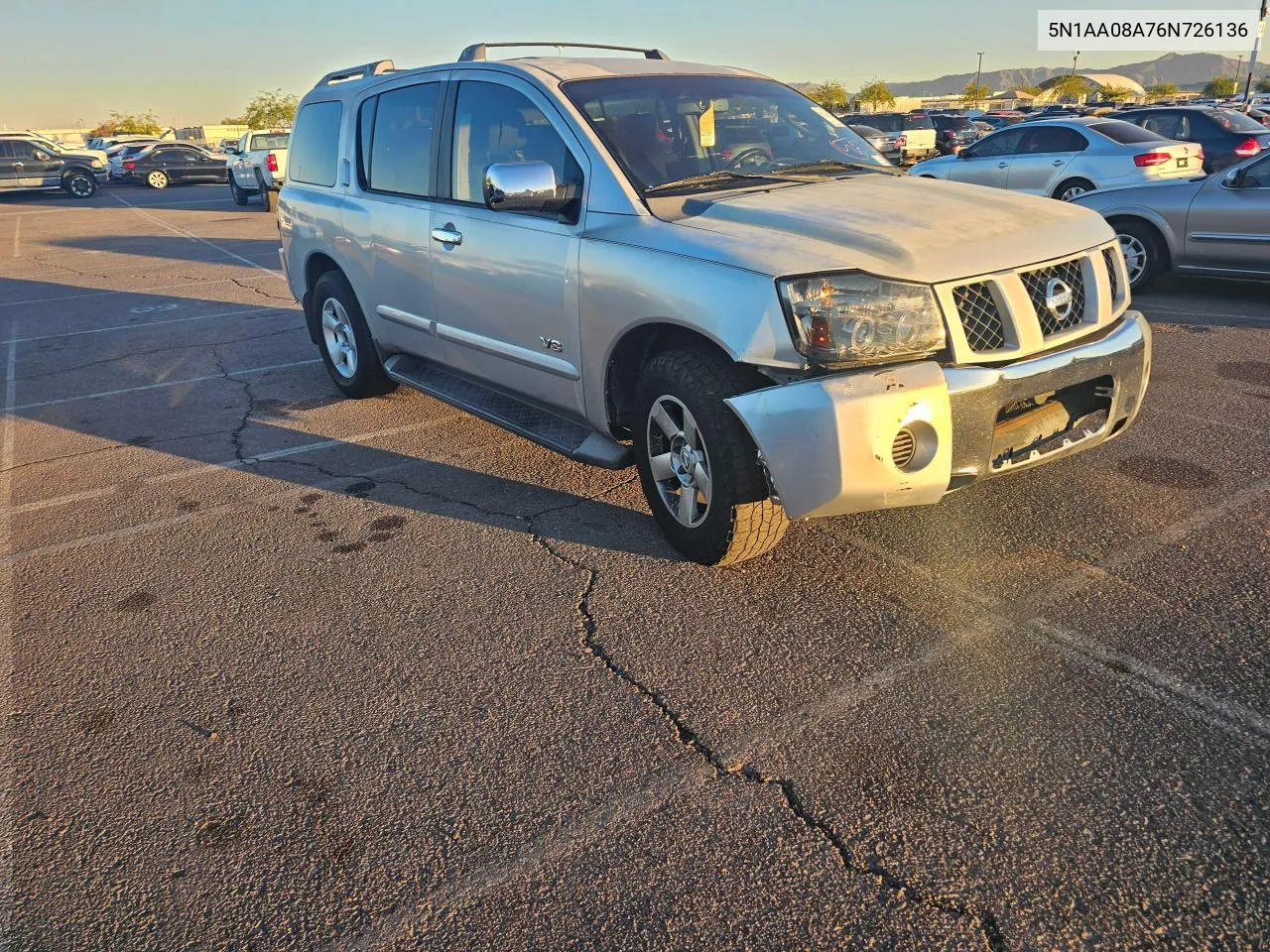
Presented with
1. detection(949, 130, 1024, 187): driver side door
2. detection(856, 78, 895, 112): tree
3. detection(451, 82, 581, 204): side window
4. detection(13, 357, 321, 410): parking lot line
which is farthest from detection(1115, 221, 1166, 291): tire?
detection(856, 78, 895, 112): tree

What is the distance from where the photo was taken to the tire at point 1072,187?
11.8 metres

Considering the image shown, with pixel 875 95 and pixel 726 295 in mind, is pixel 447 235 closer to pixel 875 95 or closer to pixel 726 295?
pixel 726 295

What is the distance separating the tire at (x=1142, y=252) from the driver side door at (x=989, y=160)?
13.8 feet

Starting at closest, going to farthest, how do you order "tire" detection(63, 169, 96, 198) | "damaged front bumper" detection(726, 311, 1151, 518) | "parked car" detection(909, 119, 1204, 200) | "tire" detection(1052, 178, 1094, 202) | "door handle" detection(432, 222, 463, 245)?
"damaged front bumper" detection(726, 311, 1151, 518) → "door handle" detection(432, 222, 463, 245) → "parked car" detection(909, 119, 1204, 200) → "tire" detection(1052, 178, 1094, 202) → "tire" detection(63, 169, 96, 198)

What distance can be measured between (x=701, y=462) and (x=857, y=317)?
808 mm

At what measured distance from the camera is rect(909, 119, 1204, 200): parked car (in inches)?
449

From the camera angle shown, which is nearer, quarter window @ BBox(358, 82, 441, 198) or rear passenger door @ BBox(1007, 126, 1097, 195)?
quarter window @ BBox(358, 82, 441, 198)

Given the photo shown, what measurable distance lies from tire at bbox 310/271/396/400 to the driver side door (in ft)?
31.6

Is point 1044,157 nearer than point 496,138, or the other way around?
point 496,138

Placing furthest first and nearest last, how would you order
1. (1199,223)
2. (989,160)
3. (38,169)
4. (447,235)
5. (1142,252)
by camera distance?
(38,169)
(989,160)
(1142,252)
(1199,223)
(447,235)

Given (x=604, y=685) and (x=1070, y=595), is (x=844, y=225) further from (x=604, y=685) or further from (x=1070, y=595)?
(x=604, y=685)

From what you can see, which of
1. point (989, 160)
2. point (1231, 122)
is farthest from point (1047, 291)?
point (1231, 122)

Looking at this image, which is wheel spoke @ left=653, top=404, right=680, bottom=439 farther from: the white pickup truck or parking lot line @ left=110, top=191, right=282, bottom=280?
the white pickup truck

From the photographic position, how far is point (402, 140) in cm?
514
